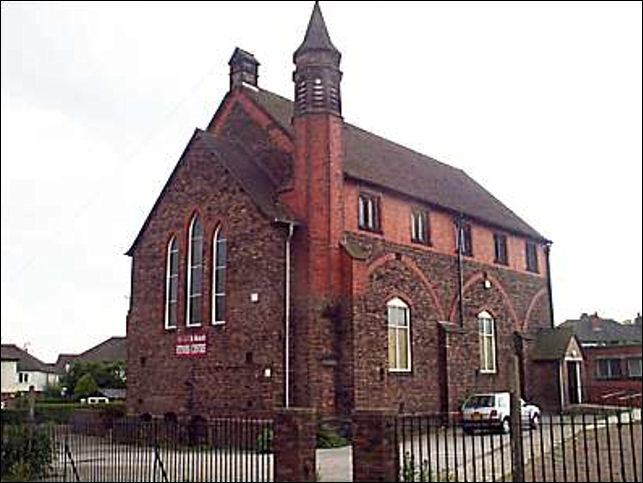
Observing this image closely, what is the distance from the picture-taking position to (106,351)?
82500mm

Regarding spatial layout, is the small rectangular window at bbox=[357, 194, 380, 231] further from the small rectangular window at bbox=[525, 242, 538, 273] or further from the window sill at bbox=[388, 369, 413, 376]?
the small rectangular window at bbox=[525, 242, 538, 273]

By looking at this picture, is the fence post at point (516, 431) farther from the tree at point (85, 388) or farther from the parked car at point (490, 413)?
the tree at point (85, 388)

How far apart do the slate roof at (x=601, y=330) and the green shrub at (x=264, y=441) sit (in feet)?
130

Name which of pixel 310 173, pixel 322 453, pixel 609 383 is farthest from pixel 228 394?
pixel 609 383

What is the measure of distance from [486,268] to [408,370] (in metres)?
8.66

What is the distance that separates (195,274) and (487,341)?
540 inches

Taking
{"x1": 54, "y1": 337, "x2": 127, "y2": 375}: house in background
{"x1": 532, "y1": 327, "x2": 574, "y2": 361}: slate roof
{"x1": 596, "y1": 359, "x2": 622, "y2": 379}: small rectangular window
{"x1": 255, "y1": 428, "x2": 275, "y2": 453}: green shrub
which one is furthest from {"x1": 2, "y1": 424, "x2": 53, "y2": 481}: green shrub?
{"x1": 54, "y1": 337, "x2": 127, "y2": 375}: house in background

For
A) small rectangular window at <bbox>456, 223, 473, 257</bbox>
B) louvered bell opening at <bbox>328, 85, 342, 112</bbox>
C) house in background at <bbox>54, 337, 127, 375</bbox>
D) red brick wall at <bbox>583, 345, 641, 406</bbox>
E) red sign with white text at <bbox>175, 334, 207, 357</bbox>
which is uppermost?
louvered bell opening at <bbox>328, 85, 342, 112</bbox>

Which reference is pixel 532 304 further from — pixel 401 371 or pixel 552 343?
pixel 401 371

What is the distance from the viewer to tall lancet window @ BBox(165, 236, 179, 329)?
30.4 meters

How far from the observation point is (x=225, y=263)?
2853cm

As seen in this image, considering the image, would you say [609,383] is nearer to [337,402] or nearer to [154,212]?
[337,402]

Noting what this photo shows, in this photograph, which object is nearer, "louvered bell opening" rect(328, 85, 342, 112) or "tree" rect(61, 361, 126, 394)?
"louvered bell opening" rect(328, 85, 342, 112)

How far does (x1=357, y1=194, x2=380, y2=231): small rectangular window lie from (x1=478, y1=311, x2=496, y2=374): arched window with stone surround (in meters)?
8.25
